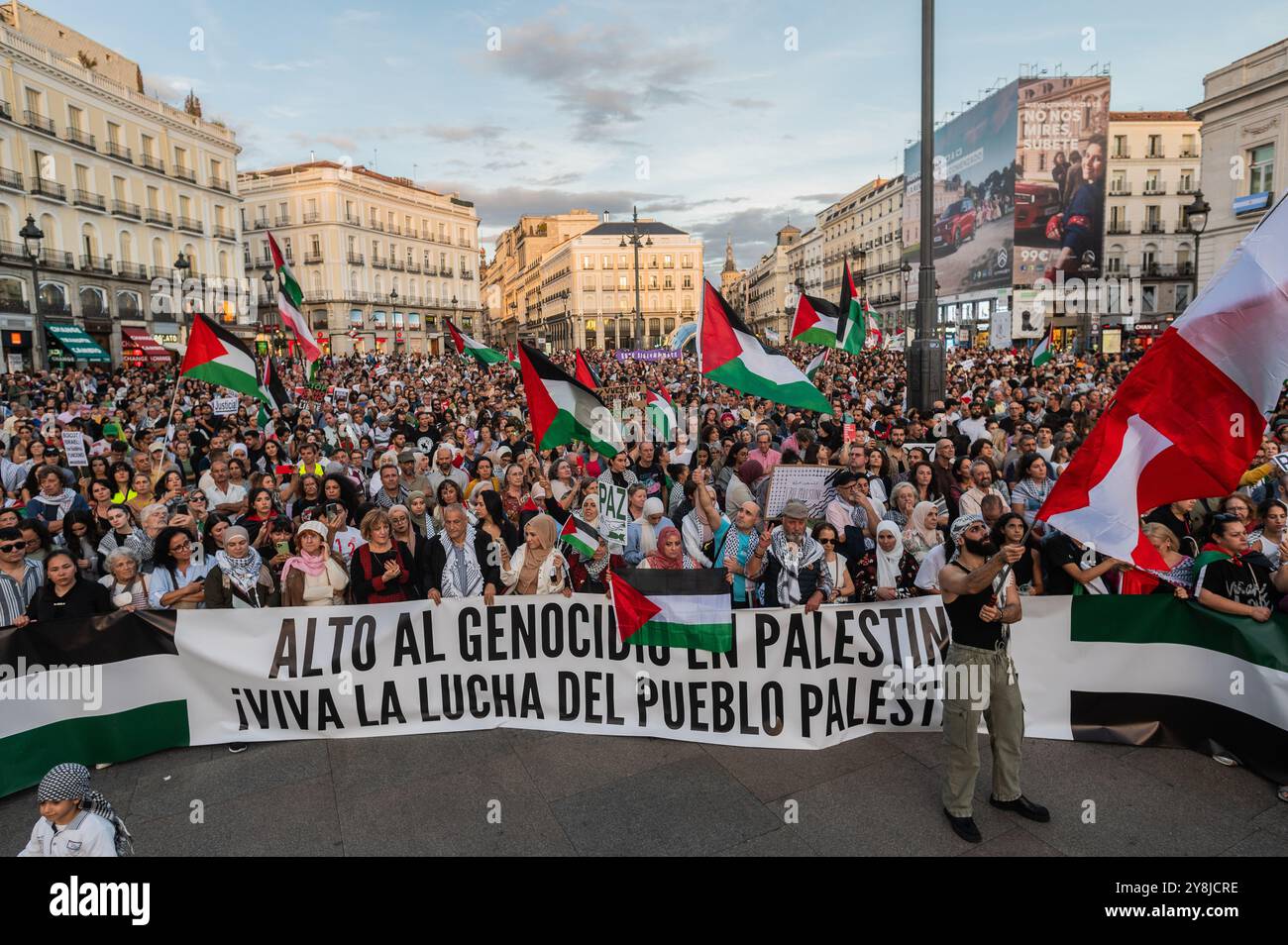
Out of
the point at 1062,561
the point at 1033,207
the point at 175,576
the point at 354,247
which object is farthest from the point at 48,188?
the point at 1033,207

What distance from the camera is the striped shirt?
494 centimetres

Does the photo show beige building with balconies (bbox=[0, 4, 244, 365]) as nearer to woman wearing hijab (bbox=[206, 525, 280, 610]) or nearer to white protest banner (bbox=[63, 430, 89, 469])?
white protest banner (bbox=[63, 430, 89, 469])

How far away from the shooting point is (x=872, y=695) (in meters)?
4.91

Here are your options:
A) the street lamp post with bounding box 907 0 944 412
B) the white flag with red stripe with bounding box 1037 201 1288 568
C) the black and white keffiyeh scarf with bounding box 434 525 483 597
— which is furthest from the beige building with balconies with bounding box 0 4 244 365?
the white flag with red stripe with bounding box 1037 201 1288 568

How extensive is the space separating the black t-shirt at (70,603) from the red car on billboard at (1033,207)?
5653 cm

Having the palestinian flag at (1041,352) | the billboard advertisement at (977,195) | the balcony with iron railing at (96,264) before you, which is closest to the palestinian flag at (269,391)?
the palestinian flag at (1041,352)

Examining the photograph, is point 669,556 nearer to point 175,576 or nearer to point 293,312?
point 175,576

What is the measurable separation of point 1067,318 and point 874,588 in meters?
56.1

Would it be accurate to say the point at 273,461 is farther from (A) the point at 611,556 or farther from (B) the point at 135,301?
(B) the point at 135,301

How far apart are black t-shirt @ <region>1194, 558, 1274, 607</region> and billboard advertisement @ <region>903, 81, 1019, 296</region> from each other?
4795 centimetres

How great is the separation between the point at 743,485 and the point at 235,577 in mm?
4621

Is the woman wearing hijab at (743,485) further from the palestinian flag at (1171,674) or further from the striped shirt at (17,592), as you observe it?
the striped shirt at (17,592)

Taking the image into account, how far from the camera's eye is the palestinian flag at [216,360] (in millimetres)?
8891

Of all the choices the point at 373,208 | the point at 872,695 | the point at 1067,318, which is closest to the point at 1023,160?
the point at 1067,318
